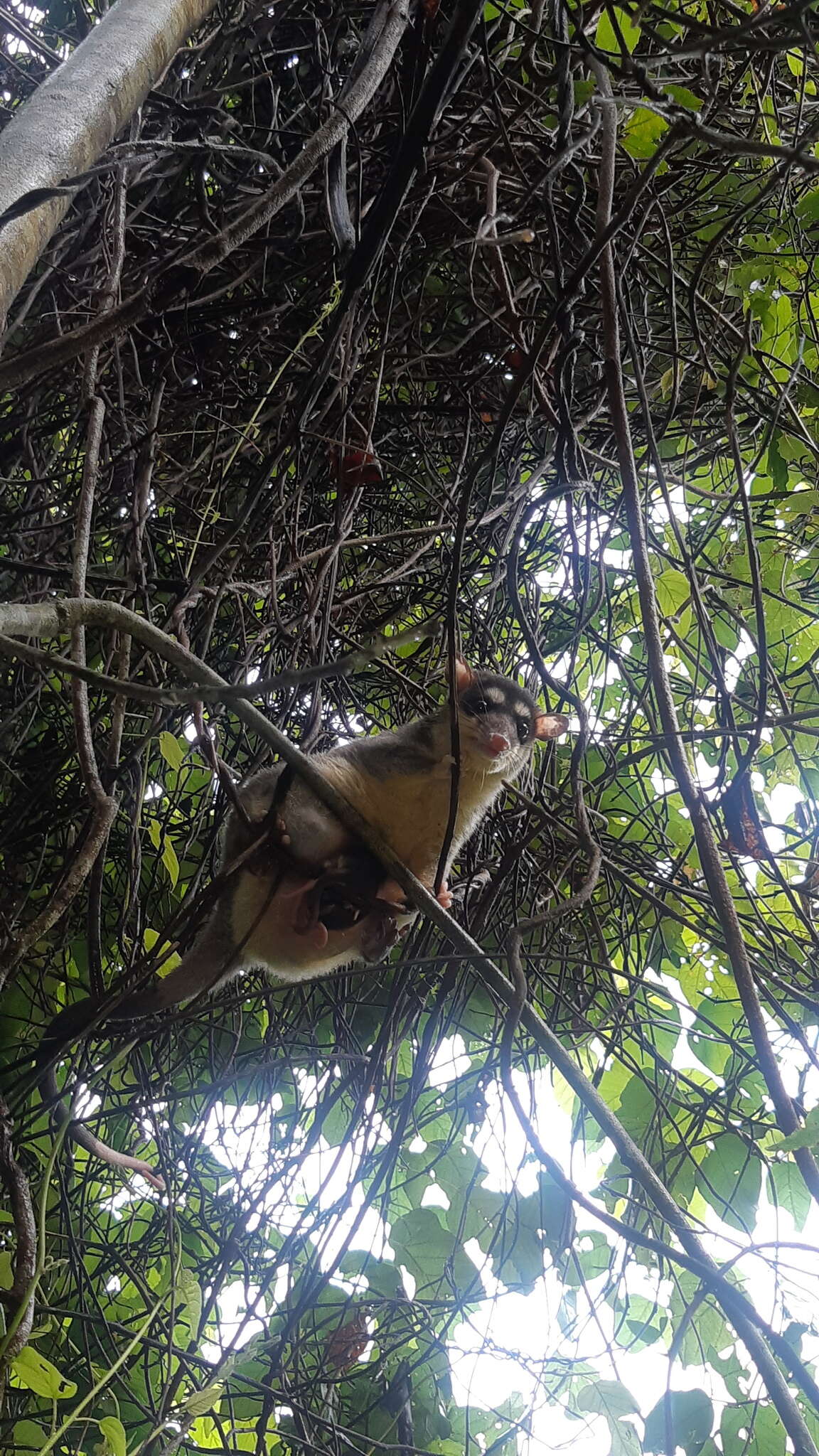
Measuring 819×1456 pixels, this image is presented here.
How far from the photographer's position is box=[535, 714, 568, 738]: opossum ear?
256cm

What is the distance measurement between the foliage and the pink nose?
6.5 inches

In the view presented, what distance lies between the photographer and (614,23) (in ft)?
6.34

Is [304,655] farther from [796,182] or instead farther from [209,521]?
[796,182]

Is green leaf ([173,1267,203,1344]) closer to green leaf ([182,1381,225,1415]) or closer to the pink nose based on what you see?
green leaf ([182,1381,225,1415])

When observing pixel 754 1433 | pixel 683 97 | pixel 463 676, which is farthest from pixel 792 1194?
pixel 683 97

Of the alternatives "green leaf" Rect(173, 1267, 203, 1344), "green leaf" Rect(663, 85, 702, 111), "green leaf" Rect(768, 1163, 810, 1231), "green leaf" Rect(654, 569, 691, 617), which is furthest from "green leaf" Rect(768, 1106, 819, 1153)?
"green leaf" Rect(663, 85, 702, 111)

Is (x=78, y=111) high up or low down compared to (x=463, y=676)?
down

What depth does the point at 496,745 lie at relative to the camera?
2.57m

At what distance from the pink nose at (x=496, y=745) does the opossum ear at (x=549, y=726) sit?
0.08 meters

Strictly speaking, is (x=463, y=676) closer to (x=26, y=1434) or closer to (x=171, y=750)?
(x=171, y=750)

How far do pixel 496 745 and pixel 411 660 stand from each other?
0.71 metres

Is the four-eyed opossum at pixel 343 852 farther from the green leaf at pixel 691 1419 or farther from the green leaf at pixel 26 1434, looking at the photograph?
the green leaf at pixel 691 1419

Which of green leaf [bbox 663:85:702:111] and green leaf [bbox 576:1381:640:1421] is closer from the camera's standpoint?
green leaf [bbox 663:85:702:111]

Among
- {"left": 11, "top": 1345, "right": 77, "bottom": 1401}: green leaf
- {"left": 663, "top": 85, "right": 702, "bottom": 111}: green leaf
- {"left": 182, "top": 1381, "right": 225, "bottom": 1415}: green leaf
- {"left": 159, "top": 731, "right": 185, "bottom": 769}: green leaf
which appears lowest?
{"left": 11, "top": 1345, "right": 77, "bottom": 1401}: green leaf
